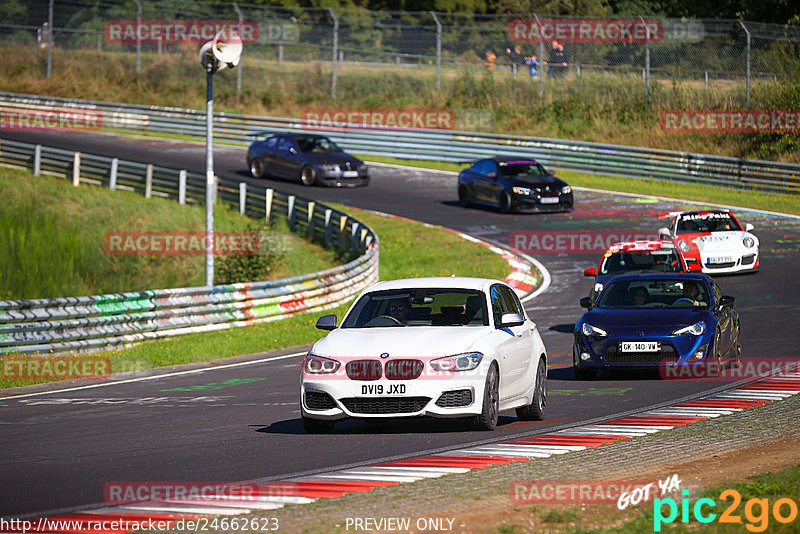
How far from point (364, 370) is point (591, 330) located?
5.26m

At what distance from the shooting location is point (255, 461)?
31.3 feet

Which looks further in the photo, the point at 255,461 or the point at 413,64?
the point at 413,64

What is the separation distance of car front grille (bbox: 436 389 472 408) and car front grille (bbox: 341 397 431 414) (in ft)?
0.39

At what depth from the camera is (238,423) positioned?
11914 mm

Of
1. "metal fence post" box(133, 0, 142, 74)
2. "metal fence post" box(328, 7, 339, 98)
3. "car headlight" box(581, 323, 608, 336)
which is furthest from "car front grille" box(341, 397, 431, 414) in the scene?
"metal fence post" box(133, 0, 142, 74)

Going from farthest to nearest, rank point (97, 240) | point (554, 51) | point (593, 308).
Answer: point (554, 51) < point (97, 240) < point (593, 308)

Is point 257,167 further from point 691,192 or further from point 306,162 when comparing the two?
point 691,192

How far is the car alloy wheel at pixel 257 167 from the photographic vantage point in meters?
40.1

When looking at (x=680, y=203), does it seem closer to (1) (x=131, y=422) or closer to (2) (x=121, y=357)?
(2) (x=121, y=357)

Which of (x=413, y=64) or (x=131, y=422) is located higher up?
(x=413, y=64)

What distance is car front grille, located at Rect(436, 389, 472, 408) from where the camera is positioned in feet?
34.6

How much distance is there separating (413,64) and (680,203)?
14.9 metres

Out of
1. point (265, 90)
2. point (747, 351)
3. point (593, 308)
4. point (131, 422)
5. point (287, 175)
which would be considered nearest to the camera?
point (131, 422)

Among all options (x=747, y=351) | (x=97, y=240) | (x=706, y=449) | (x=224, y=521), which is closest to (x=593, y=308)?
(x=747, y=351)
